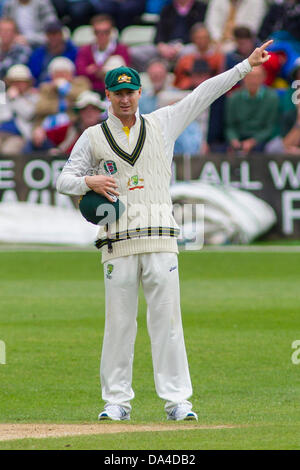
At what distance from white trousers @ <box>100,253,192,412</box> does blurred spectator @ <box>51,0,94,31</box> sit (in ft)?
59.1

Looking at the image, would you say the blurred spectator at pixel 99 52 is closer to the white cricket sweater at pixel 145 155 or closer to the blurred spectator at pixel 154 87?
the blurred spectator at pixel 154 87

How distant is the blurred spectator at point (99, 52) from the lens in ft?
73.6

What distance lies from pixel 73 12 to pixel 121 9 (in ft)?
4.15

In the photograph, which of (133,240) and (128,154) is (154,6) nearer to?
(128,154)

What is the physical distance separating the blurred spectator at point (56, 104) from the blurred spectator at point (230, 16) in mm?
2933

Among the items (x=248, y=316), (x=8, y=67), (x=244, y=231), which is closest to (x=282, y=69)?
(x=244, y=231)

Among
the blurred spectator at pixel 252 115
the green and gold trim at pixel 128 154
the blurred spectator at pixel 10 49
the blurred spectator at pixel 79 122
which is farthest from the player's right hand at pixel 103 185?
the blurred spectator at pixel 10 49

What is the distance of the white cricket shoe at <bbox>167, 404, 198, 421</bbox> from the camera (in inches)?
287

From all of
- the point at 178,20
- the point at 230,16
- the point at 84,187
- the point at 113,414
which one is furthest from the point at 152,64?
the point at 113,414

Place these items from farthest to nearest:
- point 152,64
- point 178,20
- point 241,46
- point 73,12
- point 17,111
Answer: point 73,12
point 178,20
point 17,111
point 152,64
point 241,46

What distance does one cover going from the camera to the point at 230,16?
23.0 meters

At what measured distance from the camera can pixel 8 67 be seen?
77.6 ft

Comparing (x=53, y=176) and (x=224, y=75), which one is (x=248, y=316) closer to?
(x=224, y=75)

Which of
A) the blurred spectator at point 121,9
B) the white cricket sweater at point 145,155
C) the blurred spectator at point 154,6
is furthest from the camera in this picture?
the blurred spectator at point 154,6
